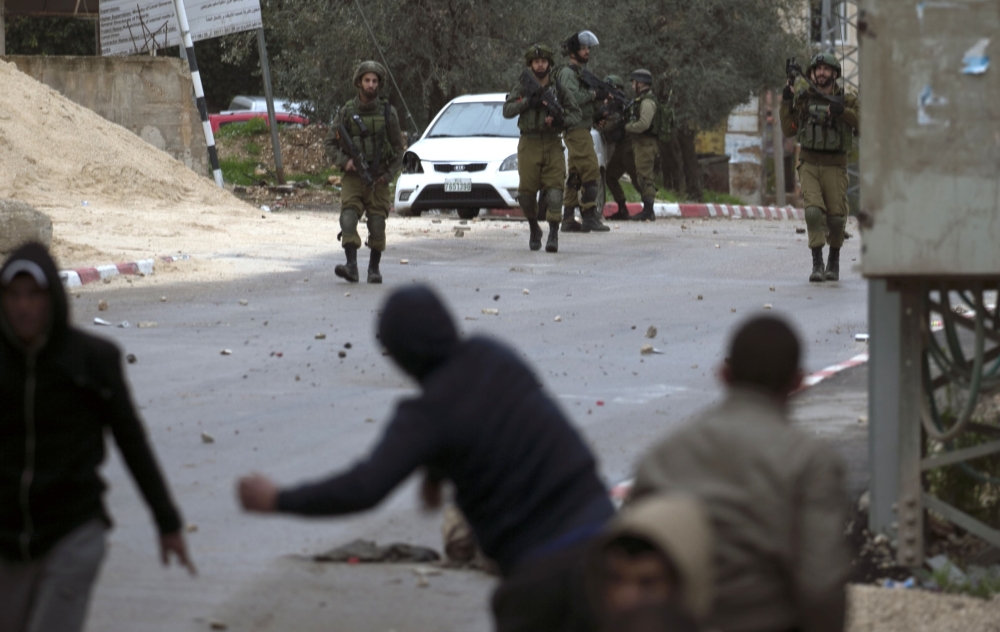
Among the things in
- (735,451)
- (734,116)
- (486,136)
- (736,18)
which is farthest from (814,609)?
(734,116)

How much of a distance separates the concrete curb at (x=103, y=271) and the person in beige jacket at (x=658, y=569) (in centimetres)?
1107

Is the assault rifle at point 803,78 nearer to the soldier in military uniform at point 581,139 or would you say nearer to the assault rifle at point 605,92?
the soldier in military uniform at point 581,139

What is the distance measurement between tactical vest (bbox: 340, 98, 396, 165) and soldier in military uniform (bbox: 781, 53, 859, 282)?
3.17 m

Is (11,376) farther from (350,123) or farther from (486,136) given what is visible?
(486,136)

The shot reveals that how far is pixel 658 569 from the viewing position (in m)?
2.39

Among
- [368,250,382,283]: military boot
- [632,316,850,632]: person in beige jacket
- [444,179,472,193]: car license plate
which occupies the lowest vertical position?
[368,250,382,283]: military boot

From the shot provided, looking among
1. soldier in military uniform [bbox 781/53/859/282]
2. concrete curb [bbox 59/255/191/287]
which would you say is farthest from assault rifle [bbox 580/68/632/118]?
concrete curb [bbox 59/255/191/287]

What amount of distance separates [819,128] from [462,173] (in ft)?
25.9

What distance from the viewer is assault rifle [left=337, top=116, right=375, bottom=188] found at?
12.8 meters

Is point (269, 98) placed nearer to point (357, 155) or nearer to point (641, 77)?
point (641, 77)

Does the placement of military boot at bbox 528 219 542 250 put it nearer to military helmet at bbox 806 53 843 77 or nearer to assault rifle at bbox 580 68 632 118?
assault rifle at bbox 580 68 632 118

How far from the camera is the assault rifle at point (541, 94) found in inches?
617

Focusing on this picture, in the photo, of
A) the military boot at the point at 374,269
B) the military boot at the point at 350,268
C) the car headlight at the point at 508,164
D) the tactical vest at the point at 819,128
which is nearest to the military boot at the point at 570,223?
the car headlight at the point at 508,164

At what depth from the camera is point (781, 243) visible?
1856 cm
